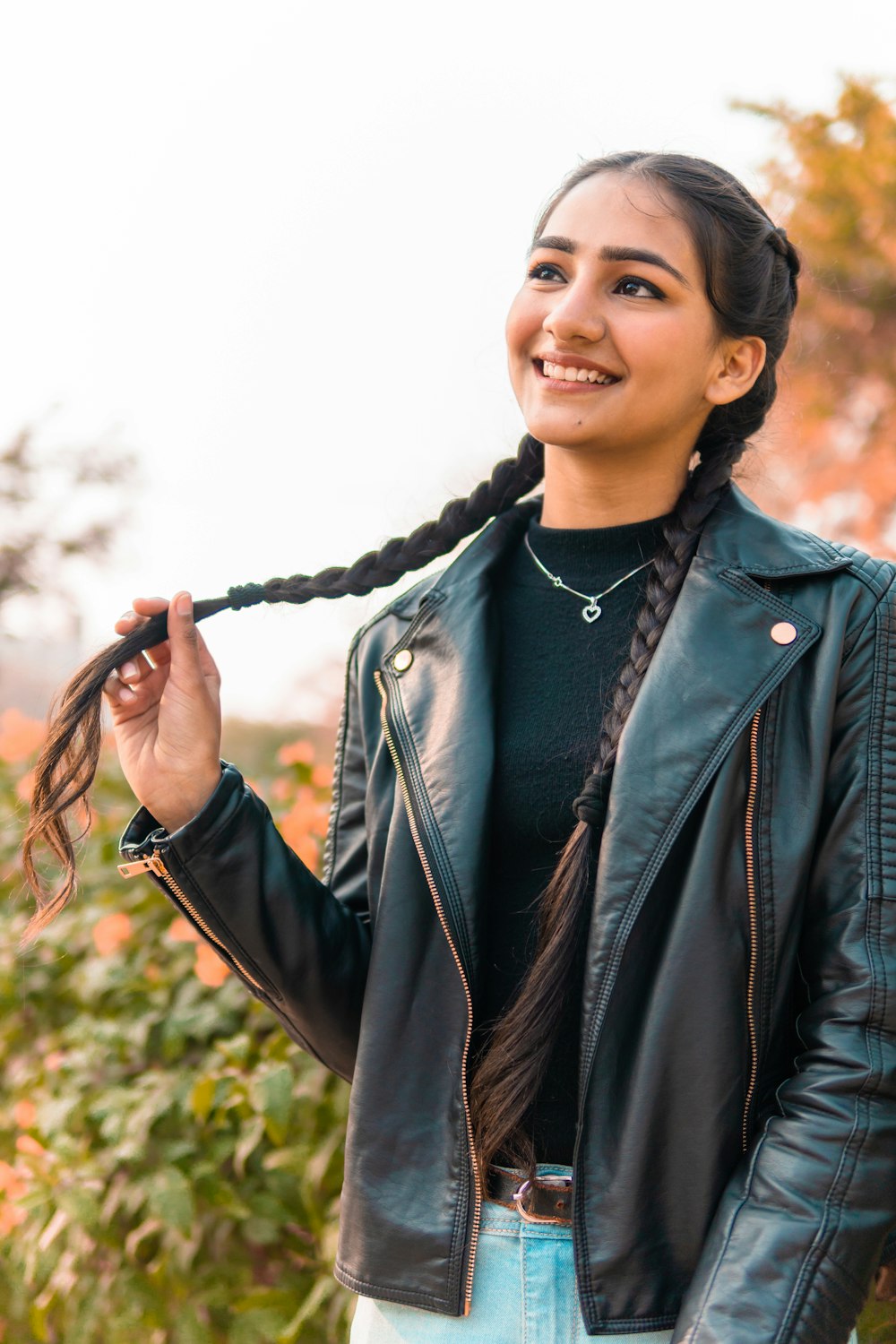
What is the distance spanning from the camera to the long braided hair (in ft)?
5.35

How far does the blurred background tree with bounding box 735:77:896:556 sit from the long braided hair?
3.79m

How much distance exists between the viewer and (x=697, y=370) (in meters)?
1.83

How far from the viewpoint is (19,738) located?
156 inches

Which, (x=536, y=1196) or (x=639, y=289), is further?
(x=639, y=289)

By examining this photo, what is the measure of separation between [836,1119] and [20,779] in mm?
3189

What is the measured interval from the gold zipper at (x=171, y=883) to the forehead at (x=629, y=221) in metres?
1.09

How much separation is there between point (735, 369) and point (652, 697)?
604mm

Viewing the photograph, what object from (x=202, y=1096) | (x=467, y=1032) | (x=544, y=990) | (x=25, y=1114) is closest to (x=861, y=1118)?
(x=544, y=990)

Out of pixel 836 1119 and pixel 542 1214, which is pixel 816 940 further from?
pixel 542 1214

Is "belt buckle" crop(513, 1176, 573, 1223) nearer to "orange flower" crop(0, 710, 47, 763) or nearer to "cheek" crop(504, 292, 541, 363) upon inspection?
"cheek" crop(504, 292, 541, 363)

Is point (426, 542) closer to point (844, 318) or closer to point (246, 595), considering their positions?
point (246, 595)

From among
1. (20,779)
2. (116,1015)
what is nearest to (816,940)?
(116,1015)

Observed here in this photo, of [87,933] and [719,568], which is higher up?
[719,568]

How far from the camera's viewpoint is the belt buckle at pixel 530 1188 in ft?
5.23
